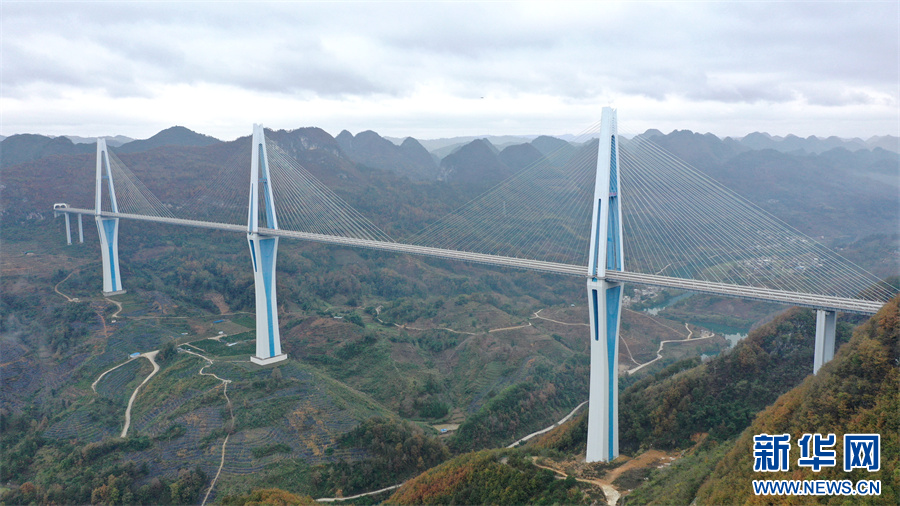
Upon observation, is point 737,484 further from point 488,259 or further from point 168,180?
point 168,180

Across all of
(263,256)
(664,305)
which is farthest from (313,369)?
(664,305)

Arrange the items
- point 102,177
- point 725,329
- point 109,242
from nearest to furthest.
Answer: point 109,242 < point 102,177 < point 725,329

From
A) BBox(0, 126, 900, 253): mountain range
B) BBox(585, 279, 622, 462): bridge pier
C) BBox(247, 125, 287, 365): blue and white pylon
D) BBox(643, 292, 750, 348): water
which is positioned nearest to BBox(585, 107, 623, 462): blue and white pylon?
BBox(585, 279, 622, 462): bridge pier

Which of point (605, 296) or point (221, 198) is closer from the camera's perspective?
point (605, 296)

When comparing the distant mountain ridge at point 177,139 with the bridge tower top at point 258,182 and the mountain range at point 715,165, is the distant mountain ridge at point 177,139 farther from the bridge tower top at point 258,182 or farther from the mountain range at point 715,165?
the bridge tower top at point 258,182

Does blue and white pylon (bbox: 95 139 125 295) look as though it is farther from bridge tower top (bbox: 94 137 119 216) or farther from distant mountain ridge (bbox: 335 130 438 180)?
distant mountain ridge (bbox: 335 130 438 180)

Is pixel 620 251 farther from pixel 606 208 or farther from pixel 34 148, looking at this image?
pixel 34 148

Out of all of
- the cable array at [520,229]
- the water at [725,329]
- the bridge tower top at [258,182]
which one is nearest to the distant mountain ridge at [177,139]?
the cable array at [520,229]
